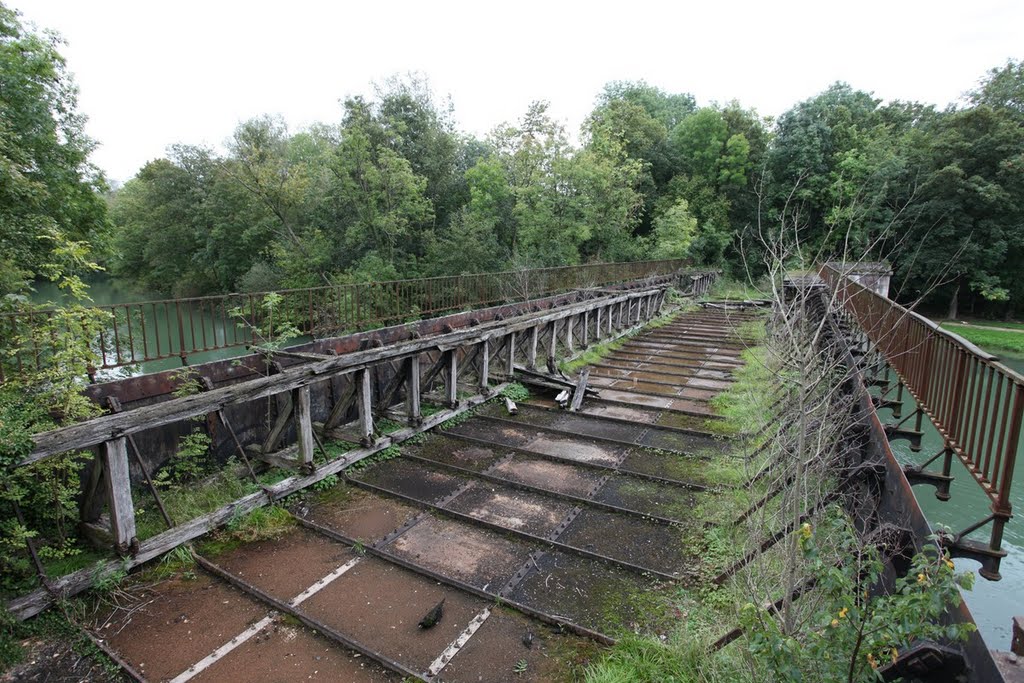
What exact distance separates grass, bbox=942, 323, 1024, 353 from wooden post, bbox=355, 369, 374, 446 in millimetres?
27076

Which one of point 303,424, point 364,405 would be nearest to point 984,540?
point 364,405

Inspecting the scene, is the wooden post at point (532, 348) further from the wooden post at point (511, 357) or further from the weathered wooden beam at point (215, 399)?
the weathered wooden beam at point (215, 399)

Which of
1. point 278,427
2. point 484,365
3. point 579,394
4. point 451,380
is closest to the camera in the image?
point 278,427

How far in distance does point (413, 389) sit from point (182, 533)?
3383 mm

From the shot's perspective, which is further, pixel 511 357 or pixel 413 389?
pixel 511 357

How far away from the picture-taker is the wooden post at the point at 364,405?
6.63m

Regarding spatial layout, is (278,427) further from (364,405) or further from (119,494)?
(119,494)

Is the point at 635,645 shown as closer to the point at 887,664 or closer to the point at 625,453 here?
the point at 887,664

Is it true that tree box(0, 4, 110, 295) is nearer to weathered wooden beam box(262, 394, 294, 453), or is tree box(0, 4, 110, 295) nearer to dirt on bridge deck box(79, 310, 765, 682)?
weathered wooden beam box(262, 394, 294, 453)

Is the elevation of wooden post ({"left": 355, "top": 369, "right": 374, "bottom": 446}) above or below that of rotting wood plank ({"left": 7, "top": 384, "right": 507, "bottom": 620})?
above

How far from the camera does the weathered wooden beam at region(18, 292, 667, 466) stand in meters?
3.89

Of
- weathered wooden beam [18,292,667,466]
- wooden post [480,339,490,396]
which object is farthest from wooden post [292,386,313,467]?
wooden post [480,339,490,396]

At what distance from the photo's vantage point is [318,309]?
34.9ft

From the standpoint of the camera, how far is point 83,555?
4.39 metres
